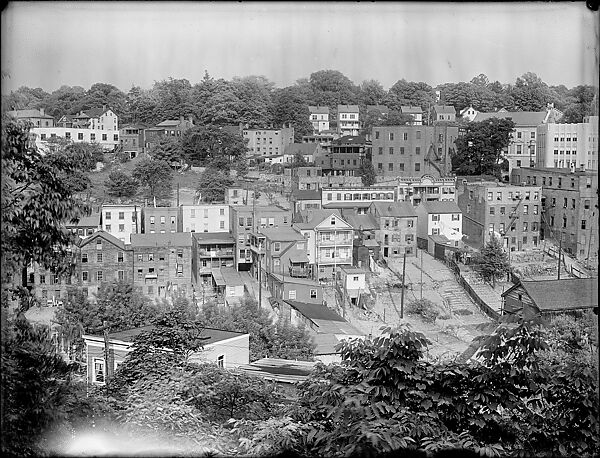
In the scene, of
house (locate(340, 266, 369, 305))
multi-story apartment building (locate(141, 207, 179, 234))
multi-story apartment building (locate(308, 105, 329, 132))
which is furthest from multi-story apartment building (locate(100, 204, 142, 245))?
house (locate(340, 266, 369, 305))

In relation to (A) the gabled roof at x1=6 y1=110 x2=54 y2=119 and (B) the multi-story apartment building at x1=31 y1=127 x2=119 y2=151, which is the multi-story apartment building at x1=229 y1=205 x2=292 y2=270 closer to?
(B) the multi-story apartment building at x1=31 y1=127 x2=119 y2=151

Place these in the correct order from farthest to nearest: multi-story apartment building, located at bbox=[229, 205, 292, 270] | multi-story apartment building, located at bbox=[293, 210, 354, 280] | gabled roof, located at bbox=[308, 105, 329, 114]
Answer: multi-story apartment building, located at bbox=[293, 210, 354, 280]
multi-story apartment building, located at bbox=[229, 205, 292, 270]
gabled roof, located at bbox=[308, 105, 329, 114]

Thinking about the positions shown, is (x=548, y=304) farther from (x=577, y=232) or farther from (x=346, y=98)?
(x=346, y=98)

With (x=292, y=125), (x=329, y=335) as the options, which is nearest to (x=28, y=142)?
(x=292, y=125)

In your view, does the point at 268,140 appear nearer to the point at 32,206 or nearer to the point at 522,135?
the point at 522,135

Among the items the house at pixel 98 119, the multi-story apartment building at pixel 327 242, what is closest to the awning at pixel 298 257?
the multi-story apartment building at pixel 327 242
